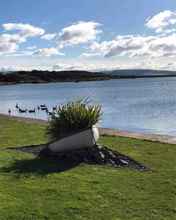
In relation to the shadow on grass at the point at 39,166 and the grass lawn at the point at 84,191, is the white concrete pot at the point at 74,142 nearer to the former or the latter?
the shadow on grass at the point at 39,166

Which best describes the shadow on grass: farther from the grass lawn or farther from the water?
the water

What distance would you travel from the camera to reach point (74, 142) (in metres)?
9.77

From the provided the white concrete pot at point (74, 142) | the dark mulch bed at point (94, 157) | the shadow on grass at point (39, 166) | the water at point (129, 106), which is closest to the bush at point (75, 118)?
the white concrete pot at point (74, 142)

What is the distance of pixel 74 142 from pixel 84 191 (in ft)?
10.4

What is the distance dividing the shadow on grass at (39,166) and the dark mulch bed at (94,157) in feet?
0.58

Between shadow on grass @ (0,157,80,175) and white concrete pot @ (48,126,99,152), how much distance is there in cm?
49

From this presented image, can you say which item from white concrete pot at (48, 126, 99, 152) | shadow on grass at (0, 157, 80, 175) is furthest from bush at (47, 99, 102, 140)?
shadow on grass at (0, 157, 80, 175)

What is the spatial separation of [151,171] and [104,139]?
5.80m

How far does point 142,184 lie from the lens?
730 centimetres

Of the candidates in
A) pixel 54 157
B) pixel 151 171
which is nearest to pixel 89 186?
pixel 151 171

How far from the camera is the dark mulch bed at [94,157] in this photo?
9.09m

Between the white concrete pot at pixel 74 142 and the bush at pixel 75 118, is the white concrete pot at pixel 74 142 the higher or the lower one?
the lower one

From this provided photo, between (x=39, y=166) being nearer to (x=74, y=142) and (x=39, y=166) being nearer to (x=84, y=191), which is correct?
(x=74, y=142)

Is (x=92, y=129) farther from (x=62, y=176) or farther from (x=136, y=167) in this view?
(x=62, y=176)
